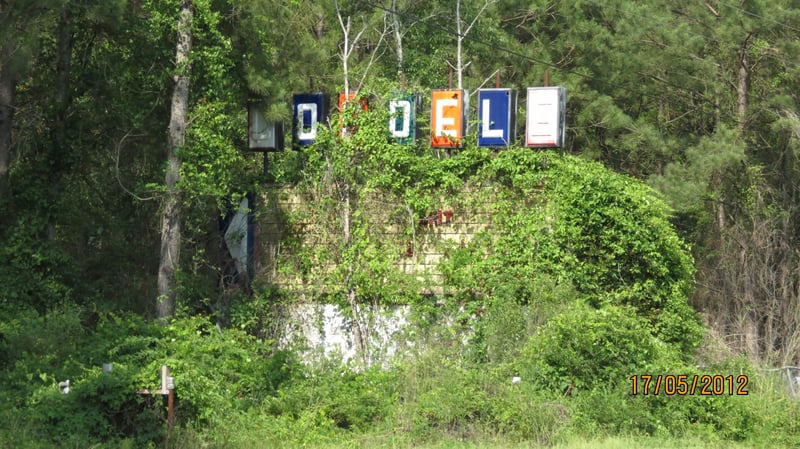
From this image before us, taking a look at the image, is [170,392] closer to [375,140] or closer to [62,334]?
[62,334]

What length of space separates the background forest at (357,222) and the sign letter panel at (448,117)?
17.1 inches

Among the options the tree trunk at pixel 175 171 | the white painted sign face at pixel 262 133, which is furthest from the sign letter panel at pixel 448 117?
the tree trunk at pixel 175 171

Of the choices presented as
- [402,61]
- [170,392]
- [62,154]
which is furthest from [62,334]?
[402,61]

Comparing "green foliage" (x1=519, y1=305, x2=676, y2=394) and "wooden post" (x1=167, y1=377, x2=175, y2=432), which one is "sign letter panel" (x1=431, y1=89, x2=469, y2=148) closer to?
"green foliage" (x1=519, y1=305, x2=676, y2=394)

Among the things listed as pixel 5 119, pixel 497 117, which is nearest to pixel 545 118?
pixel 497 117

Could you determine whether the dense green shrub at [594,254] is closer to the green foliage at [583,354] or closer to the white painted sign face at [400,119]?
the green foliage at [583,354]

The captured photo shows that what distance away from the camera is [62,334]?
17422 millimetres

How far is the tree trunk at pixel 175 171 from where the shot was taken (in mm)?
20609

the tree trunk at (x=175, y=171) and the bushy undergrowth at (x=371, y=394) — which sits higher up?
the tree trunk at (x=175, y=171)

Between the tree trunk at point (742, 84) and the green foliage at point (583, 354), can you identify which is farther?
the tree trunk at point (742, 84)

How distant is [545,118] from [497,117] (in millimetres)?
969

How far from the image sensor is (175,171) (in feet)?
68.4

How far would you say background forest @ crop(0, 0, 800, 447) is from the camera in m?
16.1
